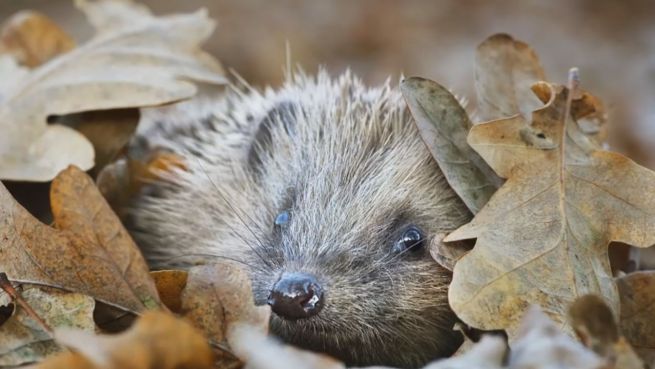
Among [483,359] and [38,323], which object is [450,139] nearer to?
[483,359]

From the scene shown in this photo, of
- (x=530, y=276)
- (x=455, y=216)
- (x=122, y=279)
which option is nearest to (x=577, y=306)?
(x=530, y=276)

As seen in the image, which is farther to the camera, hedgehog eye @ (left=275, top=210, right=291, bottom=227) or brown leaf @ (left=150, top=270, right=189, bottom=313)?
hedgehog eye @ (left=275, top=210, right=291, bottom=227)

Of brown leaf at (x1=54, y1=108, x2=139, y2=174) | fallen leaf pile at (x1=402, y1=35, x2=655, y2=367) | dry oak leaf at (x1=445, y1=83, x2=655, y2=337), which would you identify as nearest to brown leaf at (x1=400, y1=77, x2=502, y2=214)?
fallen leaf pile at (x1=402, y1=35, x2=655, y2=367)

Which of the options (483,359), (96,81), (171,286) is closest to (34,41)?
(96,81)

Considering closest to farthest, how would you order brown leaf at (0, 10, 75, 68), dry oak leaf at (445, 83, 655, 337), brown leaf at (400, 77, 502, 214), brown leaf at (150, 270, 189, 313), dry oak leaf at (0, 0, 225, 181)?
dry oak leaf at (445, 83, 655, 337)
brown leaf at (150, 270, 189, 313)
brown leaf at (400, 77, 502, 214)
dry oak leaf at (0, 0, 225, 181)
brown leaf at (0, 10, 75, 68)

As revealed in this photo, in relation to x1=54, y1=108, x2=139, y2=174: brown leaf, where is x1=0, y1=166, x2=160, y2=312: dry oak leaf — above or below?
below

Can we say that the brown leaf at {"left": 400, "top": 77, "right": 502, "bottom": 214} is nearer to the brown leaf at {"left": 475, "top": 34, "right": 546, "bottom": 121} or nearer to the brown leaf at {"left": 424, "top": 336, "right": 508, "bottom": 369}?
the brown leaf at {"left": 475, "top": 34, "right": 546, "bottom": 121}

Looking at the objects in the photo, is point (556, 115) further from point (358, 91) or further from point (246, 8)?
point (246, 8)

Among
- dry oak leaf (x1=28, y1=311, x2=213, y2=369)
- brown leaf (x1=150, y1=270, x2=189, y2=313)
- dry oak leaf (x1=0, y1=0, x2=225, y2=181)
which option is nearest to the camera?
dry oak leaf (x1=28, y1=311, x2=213, y2=369)

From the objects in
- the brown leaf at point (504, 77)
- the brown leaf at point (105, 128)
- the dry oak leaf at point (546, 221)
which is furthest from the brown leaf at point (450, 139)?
the brown leaf at point (105, 128)
